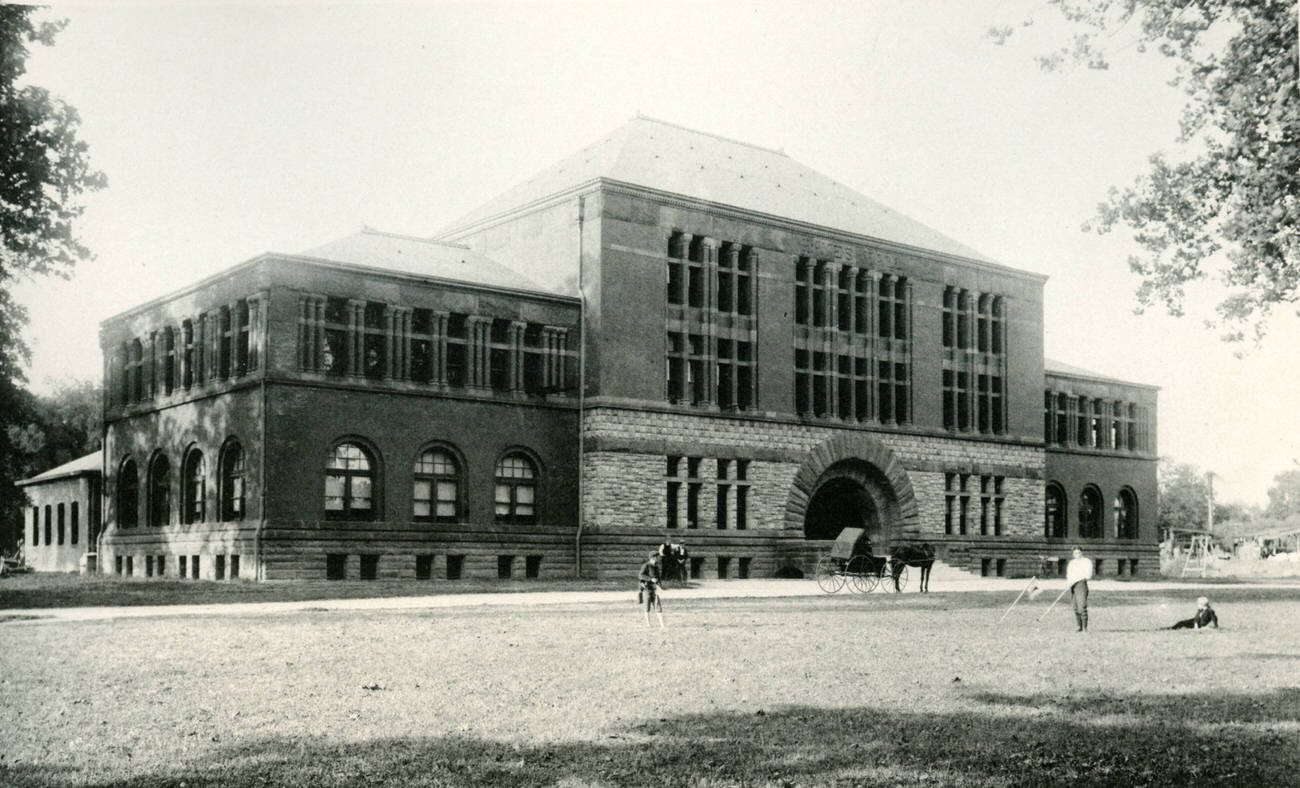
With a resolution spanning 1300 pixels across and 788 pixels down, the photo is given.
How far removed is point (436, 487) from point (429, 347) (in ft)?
13.7

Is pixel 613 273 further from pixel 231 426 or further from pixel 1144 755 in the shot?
pixel 1144 755

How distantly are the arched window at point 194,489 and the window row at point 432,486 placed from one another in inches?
197

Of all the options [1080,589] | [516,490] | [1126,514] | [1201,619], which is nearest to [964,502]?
[1126,514]

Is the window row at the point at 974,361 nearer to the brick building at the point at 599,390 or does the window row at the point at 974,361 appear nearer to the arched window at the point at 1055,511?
the brick building at the point at 599,390

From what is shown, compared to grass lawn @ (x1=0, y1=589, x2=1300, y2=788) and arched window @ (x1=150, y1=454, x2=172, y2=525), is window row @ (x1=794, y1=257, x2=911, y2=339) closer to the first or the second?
arched window @ (x1=150, y1=454, x2=172, y2=525)

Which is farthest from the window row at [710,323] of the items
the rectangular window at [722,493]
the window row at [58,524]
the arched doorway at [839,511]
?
the window row at [58,524]

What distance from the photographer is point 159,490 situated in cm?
4412

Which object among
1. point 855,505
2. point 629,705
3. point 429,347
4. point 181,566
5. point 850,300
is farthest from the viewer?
point 855,505

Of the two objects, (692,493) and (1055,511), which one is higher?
(692,493)

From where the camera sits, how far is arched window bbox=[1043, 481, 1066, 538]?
59.4 meters

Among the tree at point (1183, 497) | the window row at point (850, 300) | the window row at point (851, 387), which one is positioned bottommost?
the tree at point (1183, 497)

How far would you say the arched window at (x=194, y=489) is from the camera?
41.3m

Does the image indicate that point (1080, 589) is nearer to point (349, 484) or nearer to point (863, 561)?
point (863, 561)

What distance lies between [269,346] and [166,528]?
8.85 metres
